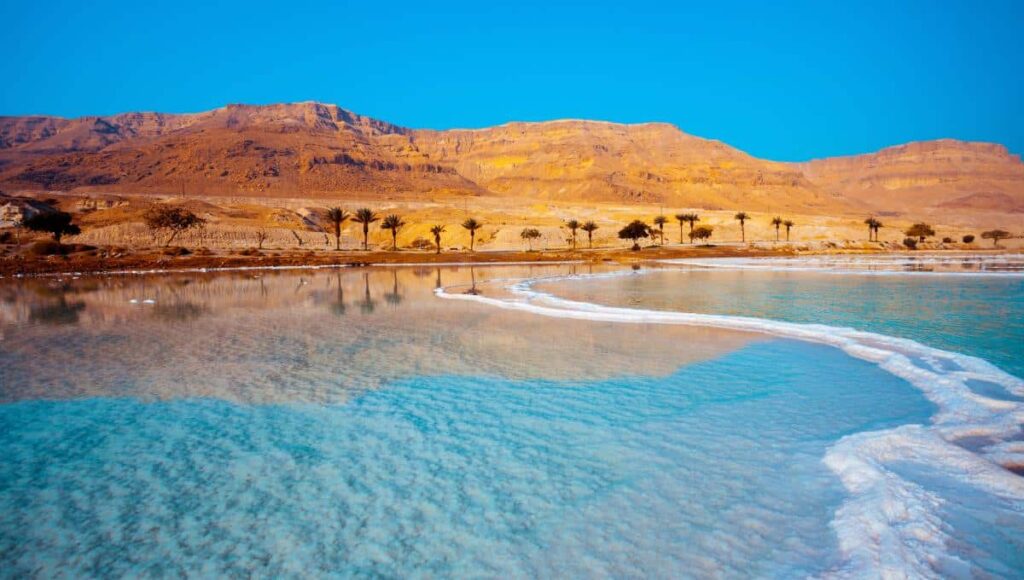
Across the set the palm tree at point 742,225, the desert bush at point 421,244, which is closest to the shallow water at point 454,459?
the desert bush at point 421,244

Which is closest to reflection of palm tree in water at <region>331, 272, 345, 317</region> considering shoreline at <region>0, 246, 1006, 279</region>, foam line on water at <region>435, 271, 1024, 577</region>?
foam line on water at <region>435, 271, 1024, 577</region>

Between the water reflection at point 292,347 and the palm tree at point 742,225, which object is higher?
the palm tree at point 742,225

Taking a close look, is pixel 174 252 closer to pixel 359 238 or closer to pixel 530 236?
pixel 359 238

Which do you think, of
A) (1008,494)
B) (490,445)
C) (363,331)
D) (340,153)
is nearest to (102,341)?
(363,331)

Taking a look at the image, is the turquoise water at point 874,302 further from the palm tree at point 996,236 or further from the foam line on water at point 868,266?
the palm tree at point 996,236

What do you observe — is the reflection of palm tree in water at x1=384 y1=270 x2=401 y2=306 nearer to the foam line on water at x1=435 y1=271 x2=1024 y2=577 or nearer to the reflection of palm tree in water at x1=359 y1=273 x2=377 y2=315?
the reflection of palm tree in water at x1=359 y1=273 x2=377 y2=315

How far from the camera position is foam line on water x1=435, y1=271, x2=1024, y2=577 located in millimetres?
4969

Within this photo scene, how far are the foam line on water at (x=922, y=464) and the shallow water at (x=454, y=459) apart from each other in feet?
0.31

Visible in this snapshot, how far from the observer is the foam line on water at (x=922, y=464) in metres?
4.97

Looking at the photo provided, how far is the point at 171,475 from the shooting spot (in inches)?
274

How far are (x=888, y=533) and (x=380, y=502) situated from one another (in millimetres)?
4822

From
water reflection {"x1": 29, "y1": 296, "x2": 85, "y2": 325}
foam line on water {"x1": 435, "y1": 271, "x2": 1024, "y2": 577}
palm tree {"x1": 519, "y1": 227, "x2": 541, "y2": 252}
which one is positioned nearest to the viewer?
foam line on water {"x1": 435, "y1": 271, "x2": 1024, "y2": 577}

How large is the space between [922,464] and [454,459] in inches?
215

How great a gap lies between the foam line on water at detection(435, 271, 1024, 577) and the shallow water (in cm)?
10
